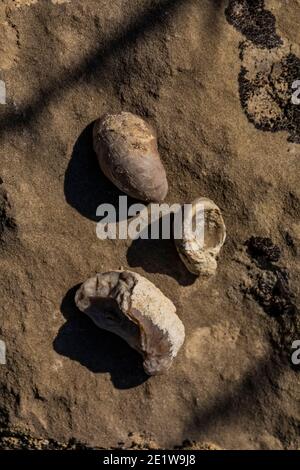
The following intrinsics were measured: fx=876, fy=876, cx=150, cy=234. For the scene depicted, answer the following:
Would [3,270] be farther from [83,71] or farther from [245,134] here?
[245,134]

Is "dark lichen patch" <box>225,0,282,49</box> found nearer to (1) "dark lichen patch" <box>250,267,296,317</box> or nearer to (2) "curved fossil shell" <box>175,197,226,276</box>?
(2) "curved fossil shell" <box>175,197,226,276</box>

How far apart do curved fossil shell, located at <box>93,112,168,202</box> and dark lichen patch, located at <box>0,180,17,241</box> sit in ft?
1.21

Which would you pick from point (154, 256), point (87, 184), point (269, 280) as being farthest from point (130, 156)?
point (269, 280)

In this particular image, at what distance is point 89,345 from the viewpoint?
321cm

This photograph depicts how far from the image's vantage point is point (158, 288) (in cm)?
321

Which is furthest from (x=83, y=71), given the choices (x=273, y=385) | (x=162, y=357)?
(x=273, y=385)

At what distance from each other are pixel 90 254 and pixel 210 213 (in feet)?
1.53

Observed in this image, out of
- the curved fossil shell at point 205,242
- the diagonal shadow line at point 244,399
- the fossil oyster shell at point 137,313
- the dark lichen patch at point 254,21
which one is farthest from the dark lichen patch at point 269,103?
the diagonal shadow line at point 244,399

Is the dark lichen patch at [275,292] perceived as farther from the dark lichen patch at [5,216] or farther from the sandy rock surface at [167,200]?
the dark lichen patch at [5,216]

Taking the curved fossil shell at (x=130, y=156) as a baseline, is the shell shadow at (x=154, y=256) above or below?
below

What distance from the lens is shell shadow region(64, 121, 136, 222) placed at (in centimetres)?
321

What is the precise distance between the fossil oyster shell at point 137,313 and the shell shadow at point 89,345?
0.19 ft

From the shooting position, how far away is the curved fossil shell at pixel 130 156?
311 cm

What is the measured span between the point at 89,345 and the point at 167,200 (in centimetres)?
60
